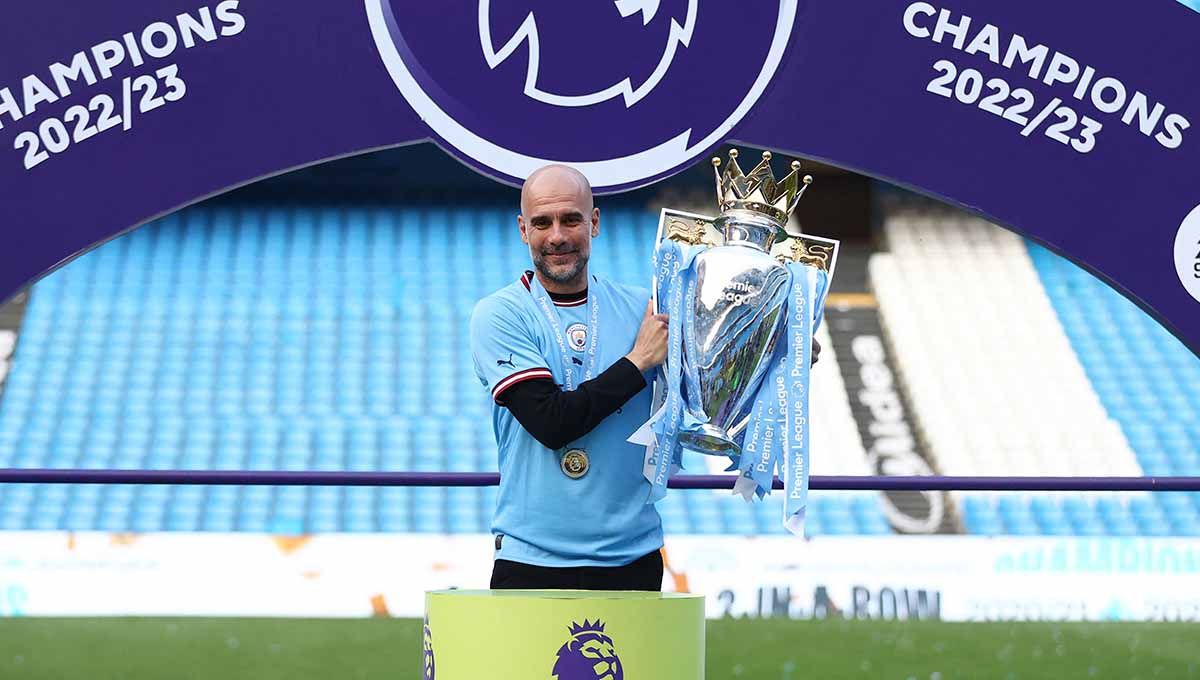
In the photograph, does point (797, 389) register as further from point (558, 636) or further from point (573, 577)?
point (558, 636)

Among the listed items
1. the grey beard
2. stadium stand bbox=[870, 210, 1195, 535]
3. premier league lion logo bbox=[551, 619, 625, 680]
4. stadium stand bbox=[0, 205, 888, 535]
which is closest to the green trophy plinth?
premier league lion logo bbox=[551, 619, 625, 680]

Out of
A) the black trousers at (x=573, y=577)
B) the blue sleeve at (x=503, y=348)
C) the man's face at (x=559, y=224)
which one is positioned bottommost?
the black trousers at (x=573, y=577)

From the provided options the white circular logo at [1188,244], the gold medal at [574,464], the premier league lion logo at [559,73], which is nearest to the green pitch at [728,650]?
the white circular logo at [1188,244]

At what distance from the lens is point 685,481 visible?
3201 millimetres

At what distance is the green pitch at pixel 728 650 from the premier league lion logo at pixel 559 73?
2.57 meters

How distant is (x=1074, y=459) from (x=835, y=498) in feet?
6.50

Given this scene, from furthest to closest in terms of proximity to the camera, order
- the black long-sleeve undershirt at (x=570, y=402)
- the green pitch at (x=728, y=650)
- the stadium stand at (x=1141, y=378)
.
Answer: the stadium stand at (x=1141, y=378), the green pitch at (x=728, y=650), the black long-sleeve undershirt at (x=570, y=402)

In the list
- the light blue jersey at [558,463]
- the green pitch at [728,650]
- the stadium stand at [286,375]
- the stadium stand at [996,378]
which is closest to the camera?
the light blue jersey at [558,463]

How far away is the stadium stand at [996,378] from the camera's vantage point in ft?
37.5

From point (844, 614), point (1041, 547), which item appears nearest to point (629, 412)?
point (844, 614)

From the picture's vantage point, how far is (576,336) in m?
2.43

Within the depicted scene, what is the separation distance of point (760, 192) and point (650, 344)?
329mm

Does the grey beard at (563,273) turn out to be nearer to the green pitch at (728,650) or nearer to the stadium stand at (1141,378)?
the green pitch at (728,650)

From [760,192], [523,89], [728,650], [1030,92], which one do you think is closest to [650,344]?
[760,192]
